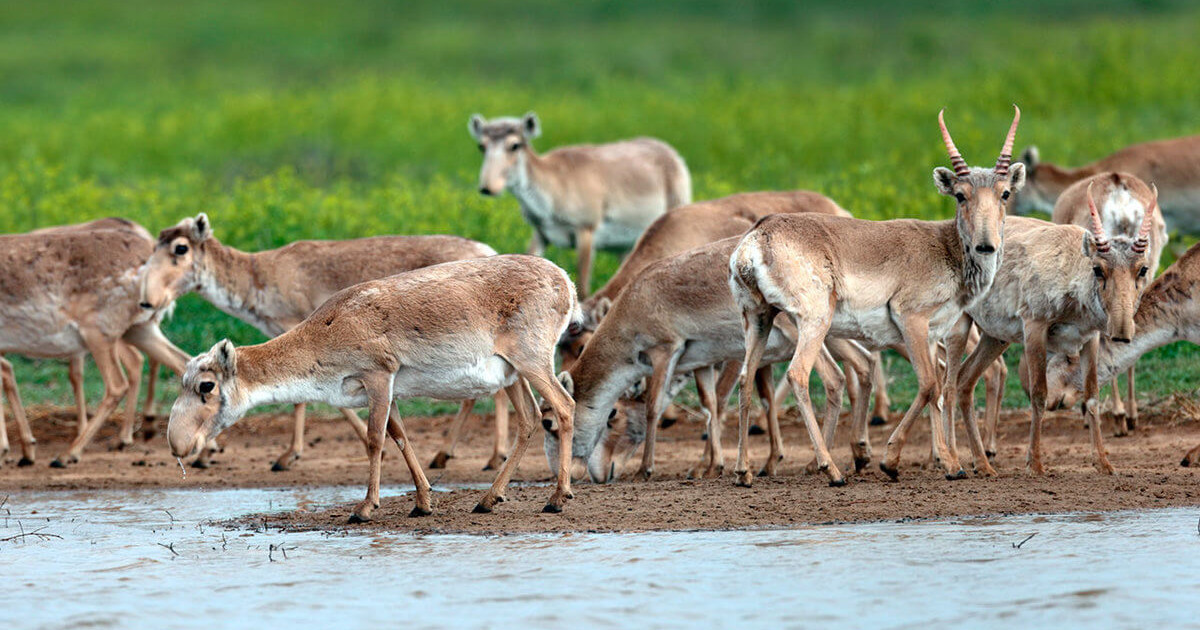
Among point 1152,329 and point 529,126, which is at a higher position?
point 529,126

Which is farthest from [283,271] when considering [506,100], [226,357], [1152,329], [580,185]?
[506,100]

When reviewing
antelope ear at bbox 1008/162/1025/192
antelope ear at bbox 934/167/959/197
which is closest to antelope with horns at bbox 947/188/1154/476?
antelope ear at bbox 1008/162/1025/192

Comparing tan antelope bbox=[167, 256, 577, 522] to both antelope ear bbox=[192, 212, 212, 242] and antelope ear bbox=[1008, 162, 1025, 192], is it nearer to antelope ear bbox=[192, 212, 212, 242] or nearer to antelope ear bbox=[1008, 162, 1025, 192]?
antelope ear bbox=[1008, 162, 1025, 192]

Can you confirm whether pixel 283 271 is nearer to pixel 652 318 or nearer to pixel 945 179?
pixel 652 318

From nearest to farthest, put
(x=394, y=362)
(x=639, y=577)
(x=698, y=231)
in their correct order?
(x=639, y=577) → (x=394, y=362) → (x=698, y=231)

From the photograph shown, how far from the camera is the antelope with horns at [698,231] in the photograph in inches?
566

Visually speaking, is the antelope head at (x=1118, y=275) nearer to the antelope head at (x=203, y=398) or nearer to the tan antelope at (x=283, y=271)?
the tan antelope at (x=283, y=271)

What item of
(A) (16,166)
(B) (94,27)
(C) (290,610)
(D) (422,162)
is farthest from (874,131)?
(B) (94,27)

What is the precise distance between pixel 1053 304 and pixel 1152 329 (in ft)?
3.38

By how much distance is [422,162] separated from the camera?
2858 centimetres

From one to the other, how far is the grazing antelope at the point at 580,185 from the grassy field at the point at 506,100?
52cm

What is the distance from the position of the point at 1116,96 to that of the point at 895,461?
18538 mm

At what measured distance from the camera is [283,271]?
14.2 m

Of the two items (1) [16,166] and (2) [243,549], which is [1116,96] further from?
(2) [243,549]
